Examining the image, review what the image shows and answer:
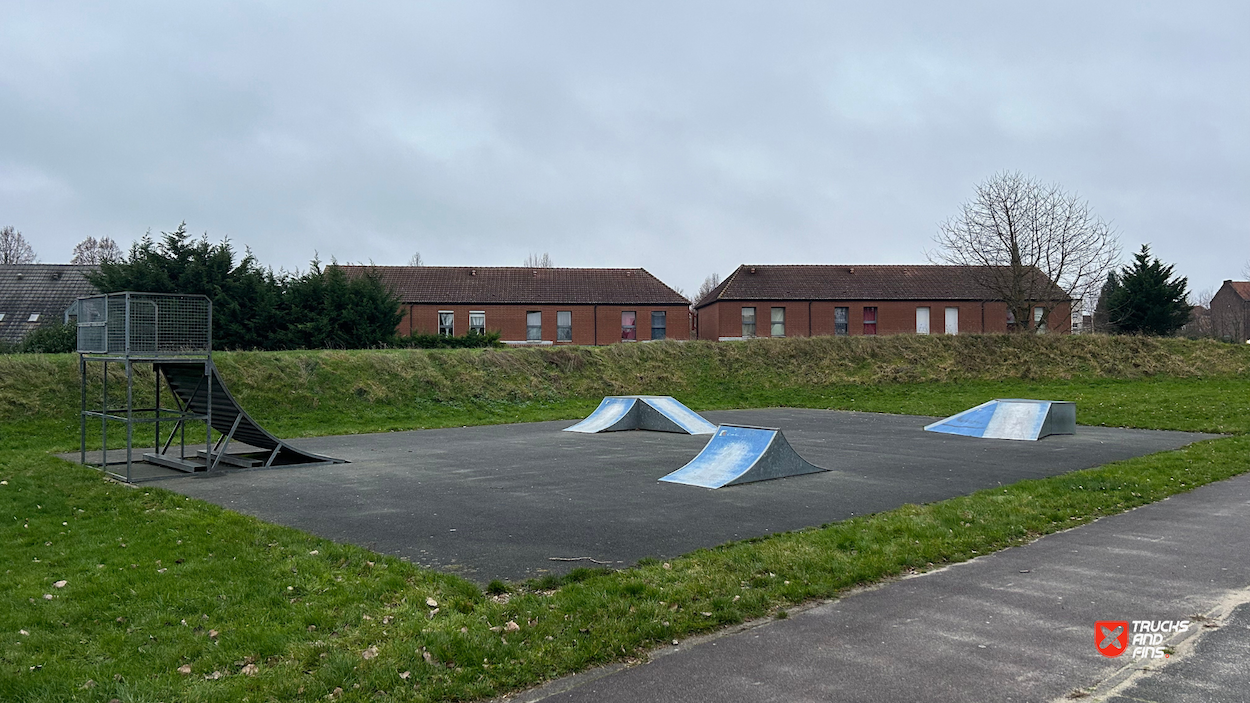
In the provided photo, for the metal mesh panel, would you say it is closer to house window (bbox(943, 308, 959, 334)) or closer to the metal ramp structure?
the metal ramp structure

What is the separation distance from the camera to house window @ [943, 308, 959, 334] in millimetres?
42594

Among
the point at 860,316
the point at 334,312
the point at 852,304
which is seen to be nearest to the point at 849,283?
the point at 852,304

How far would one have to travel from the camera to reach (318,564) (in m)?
6.14

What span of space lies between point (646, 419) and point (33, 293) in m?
40.0

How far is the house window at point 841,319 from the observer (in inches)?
1656

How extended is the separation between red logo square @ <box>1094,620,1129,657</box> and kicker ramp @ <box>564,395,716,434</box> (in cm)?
1261

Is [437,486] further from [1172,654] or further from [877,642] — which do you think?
[1172,654]

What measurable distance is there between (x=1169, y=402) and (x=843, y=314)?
2097cm

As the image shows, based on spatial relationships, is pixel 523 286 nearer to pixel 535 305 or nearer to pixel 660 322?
pixel 535 305

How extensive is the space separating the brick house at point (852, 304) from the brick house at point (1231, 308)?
42.8 metres

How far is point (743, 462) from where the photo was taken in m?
10.7

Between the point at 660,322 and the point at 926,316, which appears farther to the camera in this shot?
the point at 926,316

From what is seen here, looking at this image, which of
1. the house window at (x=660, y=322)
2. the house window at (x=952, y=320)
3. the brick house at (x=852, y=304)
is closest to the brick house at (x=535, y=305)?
the house window at (x=660, y=322)

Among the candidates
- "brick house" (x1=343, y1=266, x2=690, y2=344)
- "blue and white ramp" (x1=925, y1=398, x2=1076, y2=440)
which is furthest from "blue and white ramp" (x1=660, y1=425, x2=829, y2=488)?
"brick house" (x1=343, y1=266, x2=690, y2=344)
